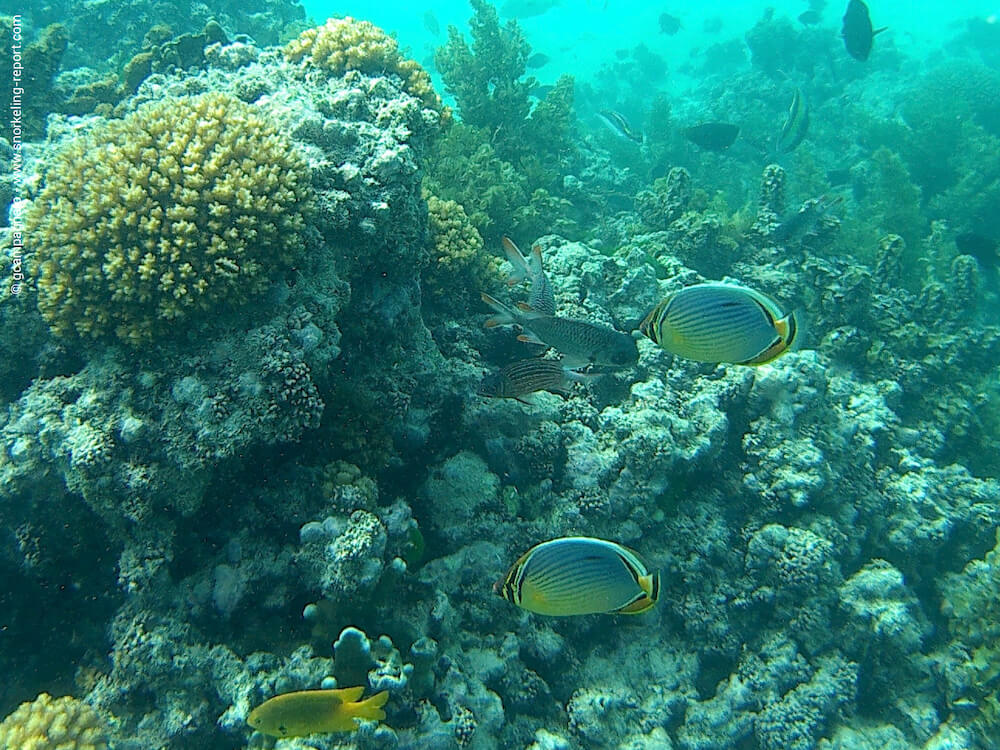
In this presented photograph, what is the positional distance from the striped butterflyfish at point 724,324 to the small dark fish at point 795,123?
8291 millimetres

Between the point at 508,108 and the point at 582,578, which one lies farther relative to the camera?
the point at 508,108

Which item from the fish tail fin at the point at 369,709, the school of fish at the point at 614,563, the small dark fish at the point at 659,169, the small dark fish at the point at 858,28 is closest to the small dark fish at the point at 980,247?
the small dark fish at the point at 858,28

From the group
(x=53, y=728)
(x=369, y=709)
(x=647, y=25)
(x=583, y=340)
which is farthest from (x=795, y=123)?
(x=647, y=25)

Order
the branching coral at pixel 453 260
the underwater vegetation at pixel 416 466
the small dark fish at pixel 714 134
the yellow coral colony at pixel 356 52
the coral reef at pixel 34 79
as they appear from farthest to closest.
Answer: the small dark fish at pixel 714 134
the coral reef at pixel 34 79
the branching coral at pixel 453 260
the yellow coral colony at pixel 356 52
the underwater vegetation at pixel 416 466

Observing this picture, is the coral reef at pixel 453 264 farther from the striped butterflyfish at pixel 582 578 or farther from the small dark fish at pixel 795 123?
the small dark fish at pixel 795 123

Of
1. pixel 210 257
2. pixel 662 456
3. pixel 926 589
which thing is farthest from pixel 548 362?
pixel 926 589

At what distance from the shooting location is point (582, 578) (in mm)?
2381

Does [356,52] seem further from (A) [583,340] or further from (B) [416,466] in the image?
(B) [416,466]

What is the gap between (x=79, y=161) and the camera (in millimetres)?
3271

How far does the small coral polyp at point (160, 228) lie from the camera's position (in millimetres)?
3027

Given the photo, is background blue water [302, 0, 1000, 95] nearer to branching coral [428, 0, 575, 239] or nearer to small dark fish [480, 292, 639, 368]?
branching coral [428, 0, 575, 239]

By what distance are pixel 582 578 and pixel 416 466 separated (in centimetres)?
211

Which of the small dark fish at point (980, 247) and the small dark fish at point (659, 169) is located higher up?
the small dark fish at point (659, 169)

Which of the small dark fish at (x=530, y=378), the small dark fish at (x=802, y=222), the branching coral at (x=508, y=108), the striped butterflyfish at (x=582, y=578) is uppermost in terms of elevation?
the branching coral at (x=508, y=108)
